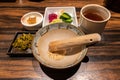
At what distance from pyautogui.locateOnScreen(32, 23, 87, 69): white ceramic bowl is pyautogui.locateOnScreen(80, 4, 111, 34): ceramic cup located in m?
0.06

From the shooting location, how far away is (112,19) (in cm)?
115

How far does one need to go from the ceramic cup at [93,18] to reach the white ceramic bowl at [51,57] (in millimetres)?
59

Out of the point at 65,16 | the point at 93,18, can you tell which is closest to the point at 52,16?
the point at 65,16

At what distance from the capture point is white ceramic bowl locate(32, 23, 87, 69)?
2.64 ft

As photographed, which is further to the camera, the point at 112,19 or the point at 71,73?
the point at 112,19

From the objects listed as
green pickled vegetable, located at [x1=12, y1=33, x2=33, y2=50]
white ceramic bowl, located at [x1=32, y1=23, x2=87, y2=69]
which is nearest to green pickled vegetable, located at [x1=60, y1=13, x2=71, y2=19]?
white ceramic bowl, located at [x1=32, y1=23, x2=87, y2=69]

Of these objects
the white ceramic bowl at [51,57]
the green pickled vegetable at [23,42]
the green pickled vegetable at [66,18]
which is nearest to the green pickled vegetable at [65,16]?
the green pickled vegetable at [66,18]

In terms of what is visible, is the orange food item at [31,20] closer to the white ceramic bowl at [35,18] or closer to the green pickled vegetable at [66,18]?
the white ceramic bowl at [35,18]

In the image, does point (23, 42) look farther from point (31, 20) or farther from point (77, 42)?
point (77, 42)

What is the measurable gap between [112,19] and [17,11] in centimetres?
70

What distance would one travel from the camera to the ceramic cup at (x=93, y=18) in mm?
909

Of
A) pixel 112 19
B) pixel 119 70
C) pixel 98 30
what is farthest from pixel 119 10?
pixel 119 70

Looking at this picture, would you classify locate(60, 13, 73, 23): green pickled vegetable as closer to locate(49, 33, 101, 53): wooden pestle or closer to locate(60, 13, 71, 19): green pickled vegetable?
locate(60, 13, 71, 19): green pickled vegetable

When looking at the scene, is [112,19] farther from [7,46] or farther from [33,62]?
[7,46]
